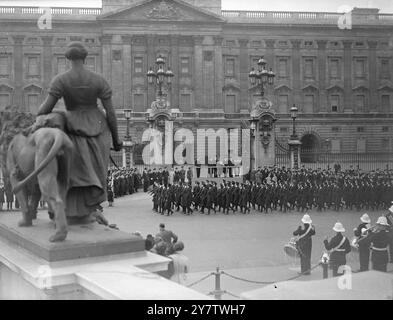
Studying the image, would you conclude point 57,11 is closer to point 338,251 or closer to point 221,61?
point 221,61

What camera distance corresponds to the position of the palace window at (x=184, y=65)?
53281 mm

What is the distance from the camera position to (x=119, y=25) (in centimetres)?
5166

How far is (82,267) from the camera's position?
4.73 metres

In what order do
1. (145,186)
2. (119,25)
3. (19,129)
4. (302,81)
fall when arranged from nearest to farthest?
1. (19,129)
2. (145,186)
3. (119,25)
4. (302,81)

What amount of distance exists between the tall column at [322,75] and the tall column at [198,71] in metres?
12.1

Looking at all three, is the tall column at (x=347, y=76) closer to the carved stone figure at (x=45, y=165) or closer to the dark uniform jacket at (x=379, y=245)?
the dark uniform jacket at (x=379, y=245)

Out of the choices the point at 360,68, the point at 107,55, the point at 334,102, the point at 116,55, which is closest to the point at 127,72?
the point at 116,55

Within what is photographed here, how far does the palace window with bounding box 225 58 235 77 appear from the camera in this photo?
177ft

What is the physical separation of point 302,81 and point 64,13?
2430 cm

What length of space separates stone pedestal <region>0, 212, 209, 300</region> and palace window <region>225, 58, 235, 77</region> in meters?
49.4

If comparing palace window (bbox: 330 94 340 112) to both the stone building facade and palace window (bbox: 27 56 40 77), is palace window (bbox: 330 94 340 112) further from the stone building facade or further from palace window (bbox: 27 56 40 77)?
palace window (bbox: 27 56 40 77)

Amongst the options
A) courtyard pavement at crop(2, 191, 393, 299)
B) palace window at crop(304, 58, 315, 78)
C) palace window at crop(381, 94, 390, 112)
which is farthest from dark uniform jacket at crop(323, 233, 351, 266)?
palace window at crop(381, 94, 390, 112)
